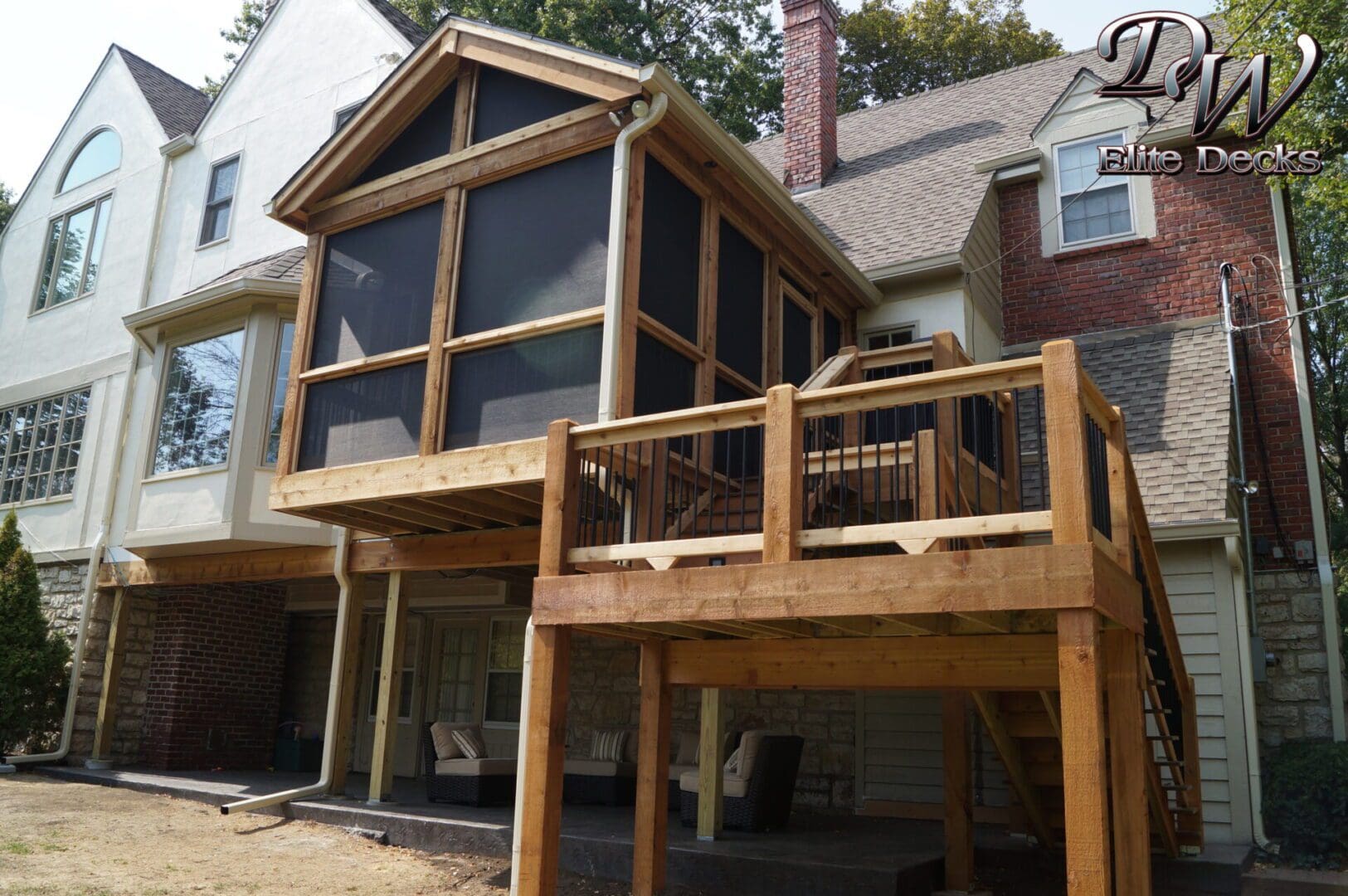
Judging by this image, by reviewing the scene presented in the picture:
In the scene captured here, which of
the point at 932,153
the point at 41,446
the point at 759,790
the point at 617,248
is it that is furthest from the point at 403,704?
the point at 932,153

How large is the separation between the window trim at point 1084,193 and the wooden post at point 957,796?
5.91 metres

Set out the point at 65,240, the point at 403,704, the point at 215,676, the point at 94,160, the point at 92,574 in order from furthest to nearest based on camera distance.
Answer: the point at 94,160
the point at 65,240
the point at 403,704
the point at 215,676
the point at 92,574

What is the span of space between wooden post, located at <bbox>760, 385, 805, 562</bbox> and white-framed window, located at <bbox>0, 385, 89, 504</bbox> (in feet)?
36.4

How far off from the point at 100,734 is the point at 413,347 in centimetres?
666

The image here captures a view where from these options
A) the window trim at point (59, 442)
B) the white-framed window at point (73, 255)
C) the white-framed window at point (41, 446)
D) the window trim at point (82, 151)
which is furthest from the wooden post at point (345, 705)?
the window trim at point (82, 151)

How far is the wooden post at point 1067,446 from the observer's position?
14.5 ft

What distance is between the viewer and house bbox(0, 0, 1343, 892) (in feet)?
17.6

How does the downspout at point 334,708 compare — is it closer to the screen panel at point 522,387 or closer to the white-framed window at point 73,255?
the screen panel at point 522,387

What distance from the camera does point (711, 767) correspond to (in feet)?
25.1

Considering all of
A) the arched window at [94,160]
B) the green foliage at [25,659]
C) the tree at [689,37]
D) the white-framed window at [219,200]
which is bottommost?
the green foliage at [25,659]

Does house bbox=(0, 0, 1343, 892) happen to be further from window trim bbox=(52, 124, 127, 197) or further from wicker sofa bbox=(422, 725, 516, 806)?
window trim bbox=(52, 124, 127, 197)

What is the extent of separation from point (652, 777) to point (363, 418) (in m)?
3.78

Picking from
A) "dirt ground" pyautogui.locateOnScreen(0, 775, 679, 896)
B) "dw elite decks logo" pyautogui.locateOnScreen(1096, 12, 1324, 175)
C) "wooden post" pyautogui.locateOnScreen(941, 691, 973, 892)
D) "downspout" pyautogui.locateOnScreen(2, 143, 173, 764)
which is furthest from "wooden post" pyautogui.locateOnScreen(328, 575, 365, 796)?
"dw elite decks logo" pyautogui.locateOnScreen(1096, 12, 1324, 175)

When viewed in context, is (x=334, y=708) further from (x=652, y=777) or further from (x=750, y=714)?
(x=652, y=777)
